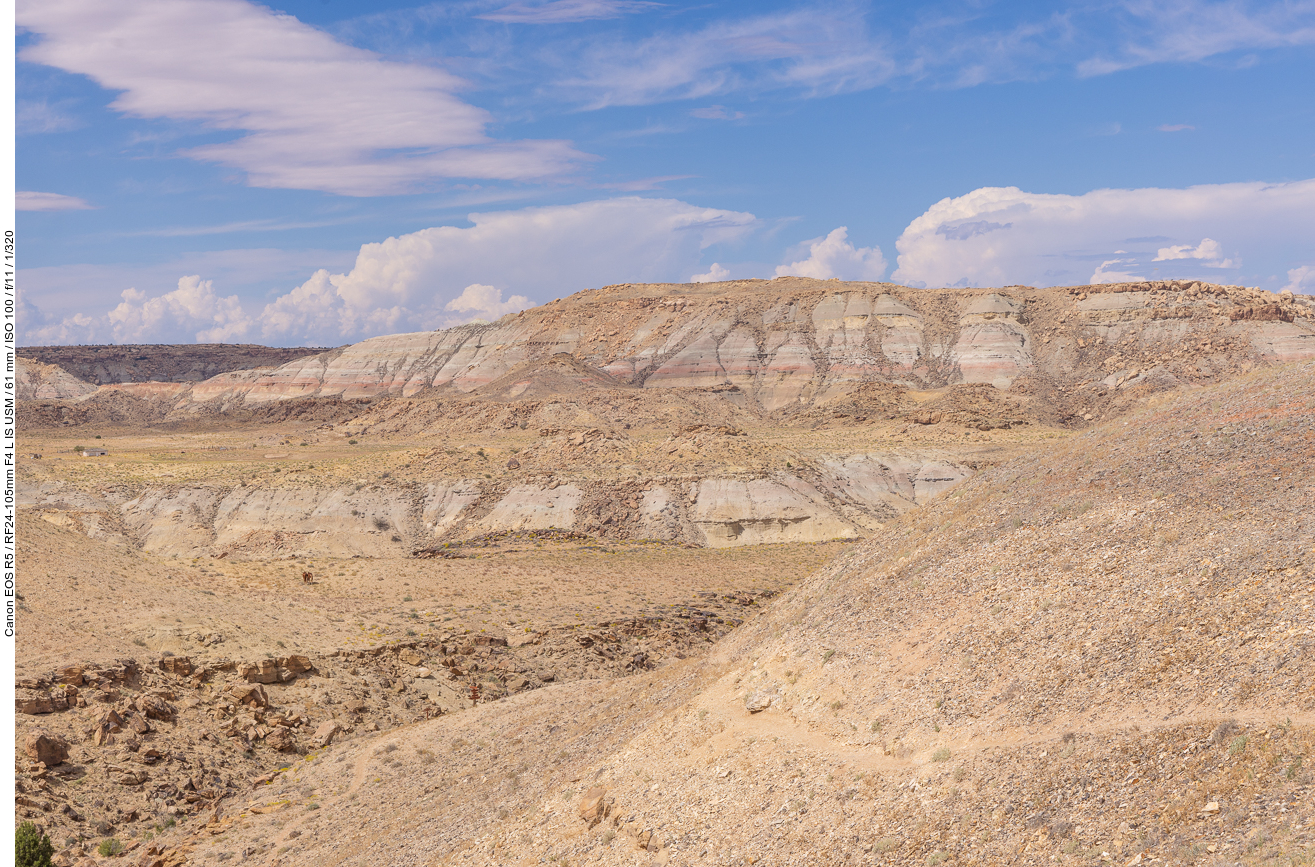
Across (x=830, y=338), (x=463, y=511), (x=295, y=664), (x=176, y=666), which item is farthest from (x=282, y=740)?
(x=830, y=338)

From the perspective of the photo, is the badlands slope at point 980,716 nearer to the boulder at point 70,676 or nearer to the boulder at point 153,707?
the boulder at point 153,707

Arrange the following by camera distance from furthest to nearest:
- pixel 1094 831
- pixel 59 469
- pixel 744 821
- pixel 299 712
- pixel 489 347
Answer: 1. pixel 489 347
2. pixel 59 469
3. pixel 299 712
4. pixel 744 821
5. pixel 1094 831

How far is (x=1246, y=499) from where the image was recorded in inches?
544

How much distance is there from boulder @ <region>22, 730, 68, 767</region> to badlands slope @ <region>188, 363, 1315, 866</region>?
358cm

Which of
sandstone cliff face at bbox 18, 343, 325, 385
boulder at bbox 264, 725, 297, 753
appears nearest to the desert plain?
boulder at bbox 264, 725, 297, 753

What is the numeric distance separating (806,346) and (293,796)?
255ft

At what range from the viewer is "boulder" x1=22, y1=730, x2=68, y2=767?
17.7 meters

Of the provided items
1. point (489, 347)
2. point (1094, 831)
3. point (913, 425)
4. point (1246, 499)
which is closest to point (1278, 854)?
point (1094, 831)

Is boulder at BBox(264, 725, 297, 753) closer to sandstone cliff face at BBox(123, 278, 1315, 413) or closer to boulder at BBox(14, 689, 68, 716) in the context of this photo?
boulder at BBox(14, 689, 68, 716)

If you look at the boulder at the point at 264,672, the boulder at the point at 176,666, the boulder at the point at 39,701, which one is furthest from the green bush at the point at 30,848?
the boulder at the point at 264,672

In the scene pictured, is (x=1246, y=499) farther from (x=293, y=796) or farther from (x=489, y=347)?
(x=489, y=347)

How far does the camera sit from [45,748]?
17.9 meters

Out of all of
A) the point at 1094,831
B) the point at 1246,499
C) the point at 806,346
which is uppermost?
the point at 806,346

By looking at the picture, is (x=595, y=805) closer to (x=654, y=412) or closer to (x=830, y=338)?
(x=654, y=412)
